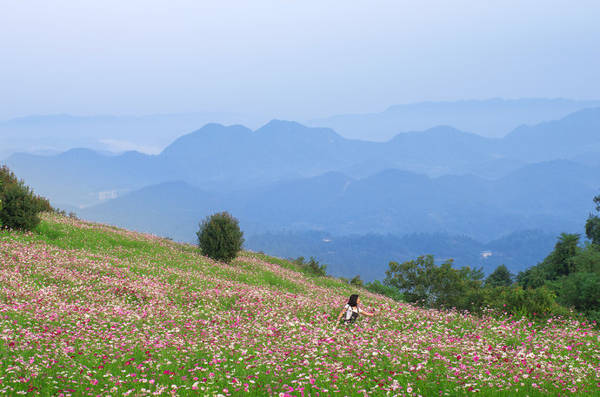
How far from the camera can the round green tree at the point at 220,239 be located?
29594 mm

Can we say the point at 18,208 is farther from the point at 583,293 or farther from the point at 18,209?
the point at 583,293

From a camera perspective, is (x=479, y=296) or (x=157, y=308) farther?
(x=479, y=296)

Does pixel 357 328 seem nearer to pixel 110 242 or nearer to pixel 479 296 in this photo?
pixel 479 296

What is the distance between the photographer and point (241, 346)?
32.9ft

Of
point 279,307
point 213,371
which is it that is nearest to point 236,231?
point 279,307

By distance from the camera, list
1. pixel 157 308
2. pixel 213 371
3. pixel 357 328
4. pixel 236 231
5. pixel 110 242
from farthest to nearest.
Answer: pixel 236 231, pixel 110 242, pixel 157 308, pixel 357 328, pixel 213 371

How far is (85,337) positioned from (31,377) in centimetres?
222

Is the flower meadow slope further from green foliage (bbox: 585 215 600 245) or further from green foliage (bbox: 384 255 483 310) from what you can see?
green foliage (bbox: 585 215 600 245)

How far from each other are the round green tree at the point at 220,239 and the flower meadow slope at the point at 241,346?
11.6 m

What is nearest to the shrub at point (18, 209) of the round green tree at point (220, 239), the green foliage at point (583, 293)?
the round green tree at point (220, 239)

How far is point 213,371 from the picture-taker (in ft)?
27.0

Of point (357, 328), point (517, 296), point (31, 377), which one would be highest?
point (517, 296)

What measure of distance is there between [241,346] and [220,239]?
65.2 feet

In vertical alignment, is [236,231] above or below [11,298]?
above
